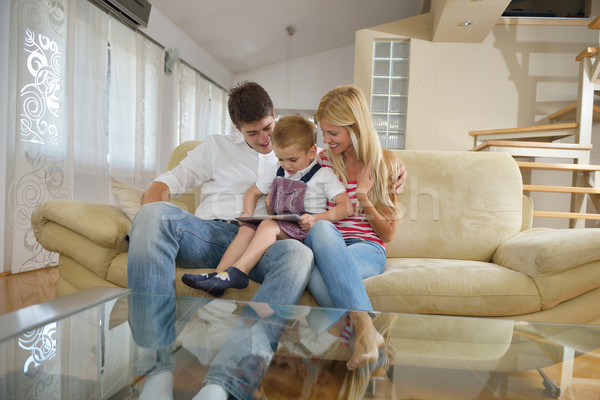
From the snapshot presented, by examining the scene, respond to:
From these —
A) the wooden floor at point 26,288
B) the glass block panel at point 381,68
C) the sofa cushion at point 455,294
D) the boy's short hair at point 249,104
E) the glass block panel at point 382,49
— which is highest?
the glass block panel at point 382,49

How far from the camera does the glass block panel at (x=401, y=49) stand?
3.82 meters

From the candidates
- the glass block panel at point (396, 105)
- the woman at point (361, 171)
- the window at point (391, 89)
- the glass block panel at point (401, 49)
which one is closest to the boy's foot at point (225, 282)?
the woman at point (361, 171)

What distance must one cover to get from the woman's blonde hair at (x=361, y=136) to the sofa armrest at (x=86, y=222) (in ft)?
2.17

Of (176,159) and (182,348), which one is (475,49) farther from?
(182,348)

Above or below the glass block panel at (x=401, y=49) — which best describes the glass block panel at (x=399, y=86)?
below

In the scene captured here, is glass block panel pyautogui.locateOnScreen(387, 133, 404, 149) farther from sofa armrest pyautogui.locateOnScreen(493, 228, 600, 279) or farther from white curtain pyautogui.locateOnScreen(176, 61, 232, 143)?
sofa armrest pyautogui.locateOnScreen(493, 228, 600, 279)

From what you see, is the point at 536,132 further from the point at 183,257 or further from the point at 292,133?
the point at 183,257

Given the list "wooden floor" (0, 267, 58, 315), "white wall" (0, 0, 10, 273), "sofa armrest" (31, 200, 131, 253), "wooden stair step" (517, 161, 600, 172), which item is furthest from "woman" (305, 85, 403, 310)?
"white wall" (0, 0, 10, 273)

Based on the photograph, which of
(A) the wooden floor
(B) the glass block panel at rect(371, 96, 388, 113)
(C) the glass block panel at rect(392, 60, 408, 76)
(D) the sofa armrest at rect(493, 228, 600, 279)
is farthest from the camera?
(C) the glass block panel at rect(392, 60, 408, 76)

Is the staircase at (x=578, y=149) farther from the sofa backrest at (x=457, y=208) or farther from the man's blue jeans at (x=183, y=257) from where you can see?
the man's blue jeans at (x=183, y=257)

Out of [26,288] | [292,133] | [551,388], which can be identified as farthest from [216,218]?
[26,288]

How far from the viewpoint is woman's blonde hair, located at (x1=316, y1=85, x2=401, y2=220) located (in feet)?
3.91

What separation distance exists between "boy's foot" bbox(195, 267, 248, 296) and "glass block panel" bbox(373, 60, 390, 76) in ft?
9.43

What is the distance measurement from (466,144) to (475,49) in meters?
0.89
